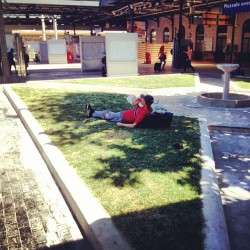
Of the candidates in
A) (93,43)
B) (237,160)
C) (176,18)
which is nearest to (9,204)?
(237,160)

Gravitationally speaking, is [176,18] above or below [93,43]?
above

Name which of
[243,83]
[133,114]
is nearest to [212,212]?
[133,114]

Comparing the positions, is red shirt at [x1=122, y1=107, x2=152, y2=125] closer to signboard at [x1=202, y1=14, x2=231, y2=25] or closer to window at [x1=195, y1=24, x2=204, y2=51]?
signboard at [x1=202, y1=14, x2=231, y2=25]

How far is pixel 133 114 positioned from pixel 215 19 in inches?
805

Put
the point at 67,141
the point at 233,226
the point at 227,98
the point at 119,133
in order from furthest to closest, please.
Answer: the point at 227,98 < the point at 119,133 < the point at 67,141 < the point at 233,226

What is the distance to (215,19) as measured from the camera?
23.8 m

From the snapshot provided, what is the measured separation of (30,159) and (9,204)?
158cm

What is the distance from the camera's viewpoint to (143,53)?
28.6m

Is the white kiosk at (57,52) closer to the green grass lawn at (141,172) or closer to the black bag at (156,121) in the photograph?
the green grass lawn at (141,172)

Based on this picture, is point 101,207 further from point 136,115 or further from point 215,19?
point 215,19

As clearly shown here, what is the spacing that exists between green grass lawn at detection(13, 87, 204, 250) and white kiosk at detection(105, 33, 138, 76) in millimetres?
9845

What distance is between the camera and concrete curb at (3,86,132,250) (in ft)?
9.31

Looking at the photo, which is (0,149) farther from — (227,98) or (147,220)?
(227,98)

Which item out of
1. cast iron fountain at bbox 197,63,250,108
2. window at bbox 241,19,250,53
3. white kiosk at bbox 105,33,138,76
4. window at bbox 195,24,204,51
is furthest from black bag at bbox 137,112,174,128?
window at bbox 195,24,204,51
